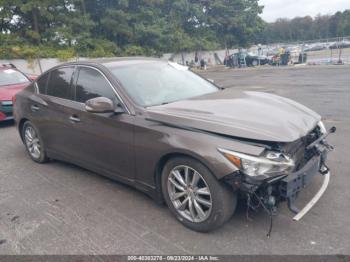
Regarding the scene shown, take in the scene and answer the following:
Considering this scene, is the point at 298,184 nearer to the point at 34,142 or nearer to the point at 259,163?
the point at 259,163

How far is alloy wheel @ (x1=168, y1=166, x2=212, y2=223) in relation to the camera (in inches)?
115

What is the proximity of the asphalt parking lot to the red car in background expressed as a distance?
3819 mm

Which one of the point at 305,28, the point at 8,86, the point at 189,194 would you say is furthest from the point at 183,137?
the point at 305,28

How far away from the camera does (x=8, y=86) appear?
867 cm

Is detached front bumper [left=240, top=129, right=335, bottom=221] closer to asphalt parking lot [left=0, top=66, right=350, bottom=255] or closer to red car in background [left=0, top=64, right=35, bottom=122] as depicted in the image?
asphalt parking lot [left=0, top=66, right=350, bottom=255]

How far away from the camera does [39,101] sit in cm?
471

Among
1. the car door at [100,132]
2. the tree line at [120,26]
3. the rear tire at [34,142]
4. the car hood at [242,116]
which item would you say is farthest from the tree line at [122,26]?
the car hood at [242,116]

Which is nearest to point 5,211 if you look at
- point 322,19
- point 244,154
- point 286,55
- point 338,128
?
point 244,154

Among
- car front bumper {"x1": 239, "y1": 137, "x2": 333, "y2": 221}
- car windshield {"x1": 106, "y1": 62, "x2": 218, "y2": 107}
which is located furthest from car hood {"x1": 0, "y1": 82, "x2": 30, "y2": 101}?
car front bumper {"x1": 239, "y1": 137, "x2": 333, "y2": 221}

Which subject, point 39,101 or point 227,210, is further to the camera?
point 39,101

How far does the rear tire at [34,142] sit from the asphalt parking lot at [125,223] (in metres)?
0.42

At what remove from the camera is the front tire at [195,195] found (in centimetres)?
279

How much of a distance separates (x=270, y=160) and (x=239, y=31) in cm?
3814

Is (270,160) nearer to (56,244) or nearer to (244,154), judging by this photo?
(244,154)
